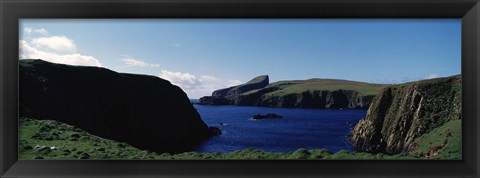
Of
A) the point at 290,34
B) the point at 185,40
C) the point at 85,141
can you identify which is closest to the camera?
the point at 85,141

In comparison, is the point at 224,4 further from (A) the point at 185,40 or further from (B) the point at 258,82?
(B) the point at 258,82

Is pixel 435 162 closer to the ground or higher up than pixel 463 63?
closer to the ground

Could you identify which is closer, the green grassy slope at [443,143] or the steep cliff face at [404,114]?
the green grassy slope at [443,143]

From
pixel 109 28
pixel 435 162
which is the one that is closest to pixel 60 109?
pixel 109 28

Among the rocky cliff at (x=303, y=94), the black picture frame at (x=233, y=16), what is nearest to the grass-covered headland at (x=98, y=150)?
the black picture frame at (x=233, y=16)

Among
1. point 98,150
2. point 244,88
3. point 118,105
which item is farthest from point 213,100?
point 118,105

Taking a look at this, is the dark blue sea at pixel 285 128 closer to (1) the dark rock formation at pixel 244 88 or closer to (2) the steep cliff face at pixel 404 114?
(2) the steep cliff face at pixel 404 114
